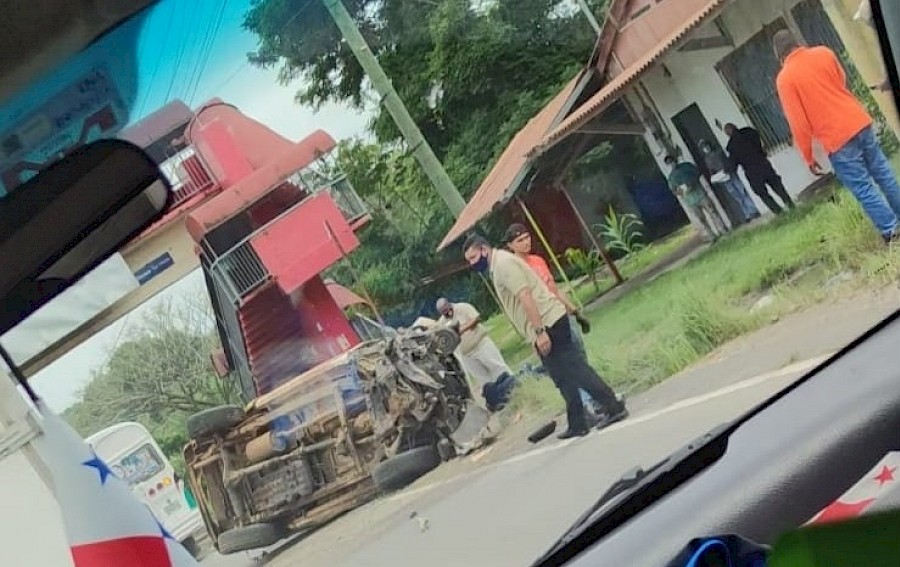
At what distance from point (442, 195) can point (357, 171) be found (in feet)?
0.59

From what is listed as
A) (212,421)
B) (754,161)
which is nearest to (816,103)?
(754,161)

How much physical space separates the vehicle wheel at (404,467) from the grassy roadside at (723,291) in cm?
22

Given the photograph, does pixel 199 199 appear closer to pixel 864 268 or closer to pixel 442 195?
pixel 442 195

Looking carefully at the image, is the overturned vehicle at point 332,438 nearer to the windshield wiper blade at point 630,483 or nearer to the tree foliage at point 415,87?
the tree foliage at point 415,87

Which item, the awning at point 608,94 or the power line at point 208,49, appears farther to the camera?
the awning at point 608,94

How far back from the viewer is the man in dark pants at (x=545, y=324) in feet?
9.07

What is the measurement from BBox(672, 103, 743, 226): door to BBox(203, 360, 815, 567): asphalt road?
48 cm

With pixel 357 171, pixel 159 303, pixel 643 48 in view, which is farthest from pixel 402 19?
pixel 159 303

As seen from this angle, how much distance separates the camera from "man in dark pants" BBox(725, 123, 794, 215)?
3.08 metres

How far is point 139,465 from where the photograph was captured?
2.42m

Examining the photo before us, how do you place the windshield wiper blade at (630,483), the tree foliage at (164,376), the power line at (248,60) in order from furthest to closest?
the power line at (248,60), the tree foliage at (164,376), the windshield wiper blade at (630,483)

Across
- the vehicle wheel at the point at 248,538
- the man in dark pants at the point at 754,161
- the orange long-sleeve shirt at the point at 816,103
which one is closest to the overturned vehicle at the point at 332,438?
the vehicle wheel at the point at 248,538

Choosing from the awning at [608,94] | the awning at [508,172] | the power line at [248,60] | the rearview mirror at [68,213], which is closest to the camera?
the rearview mirror at [68,213]

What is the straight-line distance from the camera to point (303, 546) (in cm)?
250
